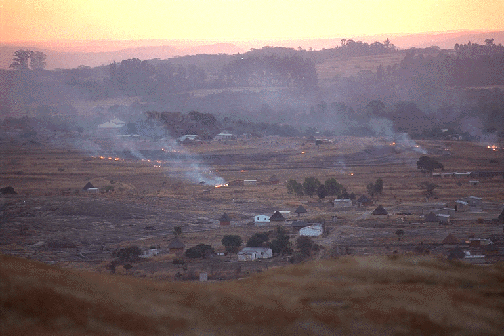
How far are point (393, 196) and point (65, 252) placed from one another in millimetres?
14728

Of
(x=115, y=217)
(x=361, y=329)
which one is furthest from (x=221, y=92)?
(x=361, y=329)

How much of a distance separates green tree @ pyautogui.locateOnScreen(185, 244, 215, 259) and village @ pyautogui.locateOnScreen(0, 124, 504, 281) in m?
0.06

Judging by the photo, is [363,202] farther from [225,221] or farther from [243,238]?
[243,238]

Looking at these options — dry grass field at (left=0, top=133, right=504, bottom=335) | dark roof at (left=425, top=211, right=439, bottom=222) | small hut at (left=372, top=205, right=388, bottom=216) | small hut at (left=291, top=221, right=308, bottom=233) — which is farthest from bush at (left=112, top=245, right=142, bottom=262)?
dark roof at (left=425, top=211, right=439, bottom=222)

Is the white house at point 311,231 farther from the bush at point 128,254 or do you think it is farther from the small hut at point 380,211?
the bush at point 128,254

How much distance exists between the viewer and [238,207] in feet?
73.0

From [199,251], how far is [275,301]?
40.3 ft

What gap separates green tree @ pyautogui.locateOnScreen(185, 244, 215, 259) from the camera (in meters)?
13.9

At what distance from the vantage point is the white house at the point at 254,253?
1376 cm

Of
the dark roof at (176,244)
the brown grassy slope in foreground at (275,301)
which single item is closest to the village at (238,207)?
the dark roof at (176,244)

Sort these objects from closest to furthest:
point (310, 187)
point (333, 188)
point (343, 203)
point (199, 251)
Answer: point (199, 251) → point (343, 203) → point (333, 188) → point (310, 187)

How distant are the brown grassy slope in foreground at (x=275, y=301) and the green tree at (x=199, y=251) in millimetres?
11831

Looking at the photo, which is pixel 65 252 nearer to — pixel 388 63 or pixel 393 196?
pixel 393 196

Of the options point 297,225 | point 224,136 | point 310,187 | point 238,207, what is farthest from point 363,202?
point 224,136
